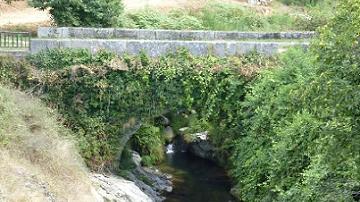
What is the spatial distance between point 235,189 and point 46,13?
10916 mm

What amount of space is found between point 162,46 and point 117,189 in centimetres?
411

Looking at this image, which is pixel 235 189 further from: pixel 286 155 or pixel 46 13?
pixel 46 13

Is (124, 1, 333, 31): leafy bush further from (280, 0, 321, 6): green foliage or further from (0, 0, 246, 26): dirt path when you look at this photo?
(280, 0, 321, 6): green foliage

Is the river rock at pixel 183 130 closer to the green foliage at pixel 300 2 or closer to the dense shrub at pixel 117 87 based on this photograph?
the dense shrub at pixel 117 87

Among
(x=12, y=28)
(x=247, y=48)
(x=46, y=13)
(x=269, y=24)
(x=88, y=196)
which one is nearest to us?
(x=88, y=196)

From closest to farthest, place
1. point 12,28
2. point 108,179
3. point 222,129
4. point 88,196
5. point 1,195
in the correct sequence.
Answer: point 1,195, point 88,196, point 108,179, point 222,129, point 12,28

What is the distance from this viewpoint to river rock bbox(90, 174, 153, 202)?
15.2 metres

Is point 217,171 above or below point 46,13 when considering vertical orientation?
below

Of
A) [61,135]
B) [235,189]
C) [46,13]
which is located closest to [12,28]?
[46,13]

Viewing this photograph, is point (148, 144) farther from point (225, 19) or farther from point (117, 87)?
point (225, 19)

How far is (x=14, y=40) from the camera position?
17.4m

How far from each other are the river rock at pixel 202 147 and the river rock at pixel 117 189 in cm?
603

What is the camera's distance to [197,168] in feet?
72.0

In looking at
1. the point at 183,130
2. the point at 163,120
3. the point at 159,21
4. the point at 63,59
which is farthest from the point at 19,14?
the point at 63,59
